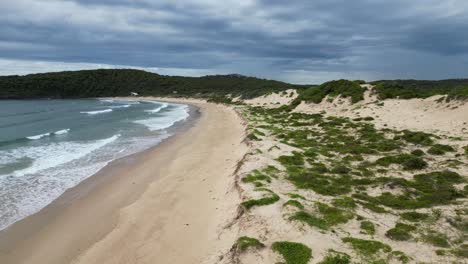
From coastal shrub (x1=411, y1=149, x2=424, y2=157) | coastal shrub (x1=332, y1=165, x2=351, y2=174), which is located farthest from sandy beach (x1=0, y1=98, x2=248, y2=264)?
coastal shrub (x1=411, y1=149, x2=424, y2=157)

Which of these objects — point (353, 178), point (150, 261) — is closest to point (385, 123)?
point (353, 178)

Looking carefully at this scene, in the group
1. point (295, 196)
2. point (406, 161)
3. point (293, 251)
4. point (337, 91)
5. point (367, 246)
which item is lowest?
point (293, 251)

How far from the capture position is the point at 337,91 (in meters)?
42.3

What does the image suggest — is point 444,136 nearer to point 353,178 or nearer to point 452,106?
point 452,106

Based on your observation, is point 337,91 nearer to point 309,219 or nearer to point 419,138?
point 419,138

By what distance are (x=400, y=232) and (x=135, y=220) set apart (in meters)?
7.65

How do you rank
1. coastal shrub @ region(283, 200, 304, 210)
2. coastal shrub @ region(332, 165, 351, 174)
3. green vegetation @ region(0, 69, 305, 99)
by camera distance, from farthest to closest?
green vegetation @ region(0, 69, 305, 99) < coastal shrub @ region(332, 165, 351, 174) < coastal shrub @ region(283, 200, 304, 210)

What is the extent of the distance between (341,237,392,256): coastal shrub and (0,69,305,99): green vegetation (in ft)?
383

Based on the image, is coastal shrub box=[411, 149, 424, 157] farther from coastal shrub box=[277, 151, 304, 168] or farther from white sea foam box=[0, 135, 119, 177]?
white sea foam box=[0, 135, 119, 177]

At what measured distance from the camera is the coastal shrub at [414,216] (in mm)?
9406

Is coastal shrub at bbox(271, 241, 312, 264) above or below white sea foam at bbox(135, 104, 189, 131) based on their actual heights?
above

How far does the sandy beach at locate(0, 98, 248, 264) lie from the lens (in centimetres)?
898

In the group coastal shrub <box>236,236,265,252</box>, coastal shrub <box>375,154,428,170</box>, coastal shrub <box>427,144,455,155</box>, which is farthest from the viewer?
coastal shrub <box>427,144,455,155</box>

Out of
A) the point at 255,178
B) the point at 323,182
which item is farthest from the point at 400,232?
the point at 255,178
